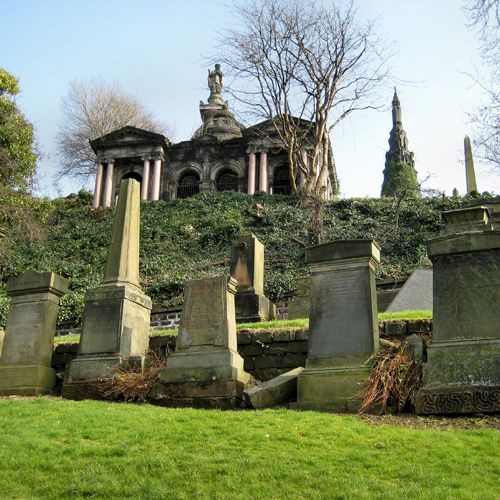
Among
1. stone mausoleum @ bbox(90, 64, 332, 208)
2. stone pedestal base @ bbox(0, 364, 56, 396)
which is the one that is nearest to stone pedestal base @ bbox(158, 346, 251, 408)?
stone pedestal base @ bbox(0, 364, 56, 396)

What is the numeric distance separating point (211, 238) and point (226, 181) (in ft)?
47.5

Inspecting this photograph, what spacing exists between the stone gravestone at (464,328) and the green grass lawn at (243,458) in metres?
0.72

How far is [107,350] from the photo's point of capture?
9984 millimetres

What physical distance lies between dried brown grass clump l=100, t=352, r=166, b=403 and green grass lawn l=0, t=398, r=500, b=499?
5.31ft

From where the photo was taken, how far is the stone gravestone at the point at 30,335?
10391mm

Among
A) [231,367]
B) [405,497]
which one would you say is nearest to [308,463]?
[405,497]

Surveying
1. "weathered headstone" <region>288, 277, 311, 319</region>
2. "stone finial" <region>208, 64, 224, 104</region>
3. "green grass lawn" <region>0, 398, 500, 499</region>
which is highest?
"stone finial" <region>208, 64, 224, 104</region>

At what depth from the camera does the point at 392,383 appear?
775cm

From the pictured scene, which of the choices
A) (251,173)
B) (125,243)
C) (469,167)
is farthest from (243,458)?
(251,173)

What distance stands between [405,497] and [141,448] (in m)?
2.62

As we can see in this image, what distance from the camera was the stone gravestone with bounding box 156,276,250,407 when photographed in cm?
870

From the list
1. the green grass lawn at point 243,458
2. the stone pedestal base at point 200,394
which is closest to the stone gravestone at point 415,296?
the stone pedestal base at point 200,394

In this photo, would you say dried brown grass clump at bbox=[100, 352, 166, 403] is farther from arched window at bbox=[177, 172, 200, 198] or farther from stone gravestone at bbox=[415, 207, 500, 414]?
arched window at bbox=[177, 172, 200, 198]

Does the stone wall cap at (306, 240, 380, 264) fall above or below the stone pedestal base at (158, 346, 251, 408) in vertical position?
above
